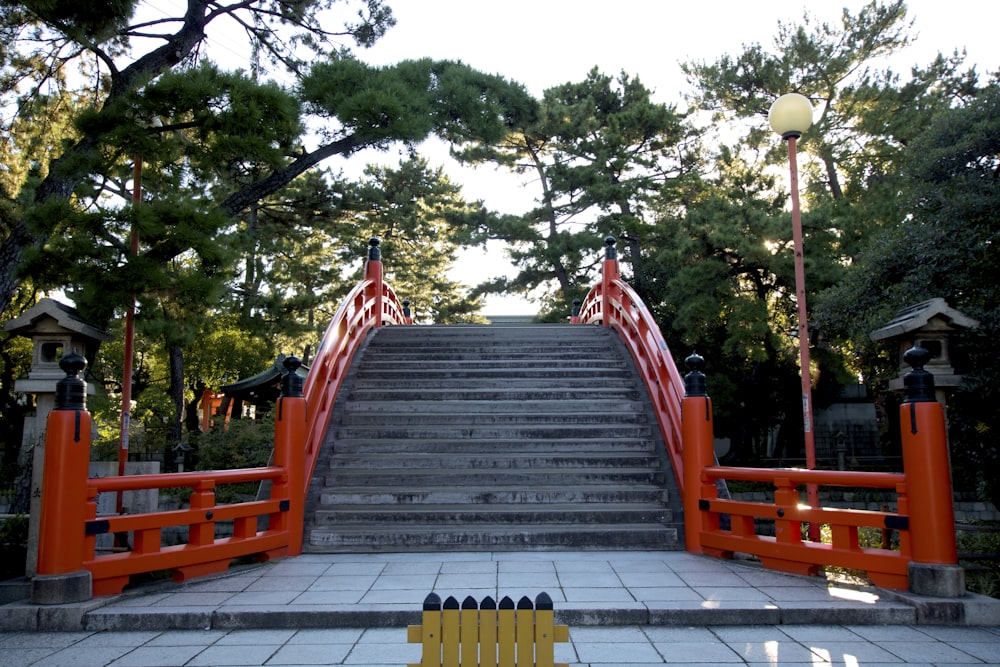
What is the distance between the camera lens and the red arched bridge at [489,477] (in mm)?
4461

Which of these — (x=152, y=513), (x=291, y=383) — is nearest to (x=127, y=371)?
(x=291, y=383)

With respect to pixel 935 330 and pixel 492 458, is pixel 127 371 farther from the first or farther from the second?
pixel 935 330

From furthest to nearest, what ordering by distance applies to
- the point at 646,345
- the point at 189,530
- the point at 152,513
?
the point at 646,345 → the point at 189,530 → the point at 152,513

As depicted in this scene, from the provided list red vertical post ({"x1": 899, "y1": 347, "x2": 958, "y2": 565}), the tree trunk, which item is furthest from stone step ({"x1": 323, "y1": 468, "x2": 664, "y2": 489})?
the tree trunk

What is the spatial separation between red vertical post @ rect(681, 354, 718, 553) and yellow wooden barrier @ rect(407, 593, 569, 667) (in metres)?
3.72

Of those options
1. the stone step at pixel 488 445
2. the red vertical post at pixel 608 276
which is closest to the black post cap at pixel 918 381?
the stone step at pixel 488 445

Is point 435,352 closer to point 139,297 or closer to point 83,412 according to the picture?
point 139,297

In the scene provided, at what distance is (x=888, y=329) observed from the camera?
18.1 feet

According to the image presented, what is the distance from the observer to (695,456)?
19.9ft

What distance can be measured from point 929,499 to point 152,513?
17.2 ft

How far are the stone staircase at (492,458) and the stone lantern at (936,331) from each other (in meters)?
2.44

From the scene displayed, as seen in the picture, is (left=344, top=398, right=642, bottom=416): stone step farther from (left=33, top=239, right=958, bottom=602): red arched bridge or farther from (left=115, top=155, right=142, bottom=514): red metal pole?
(left=115, top=155, right=142, bottom=514): red metal pole

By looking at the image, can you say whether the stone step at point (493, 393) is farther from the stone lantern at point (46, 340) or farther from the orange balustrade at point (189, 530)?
the stone lantern at point (46, 340)

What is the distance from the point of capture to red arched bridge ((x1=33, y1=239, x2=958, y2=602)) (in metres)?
4.46
